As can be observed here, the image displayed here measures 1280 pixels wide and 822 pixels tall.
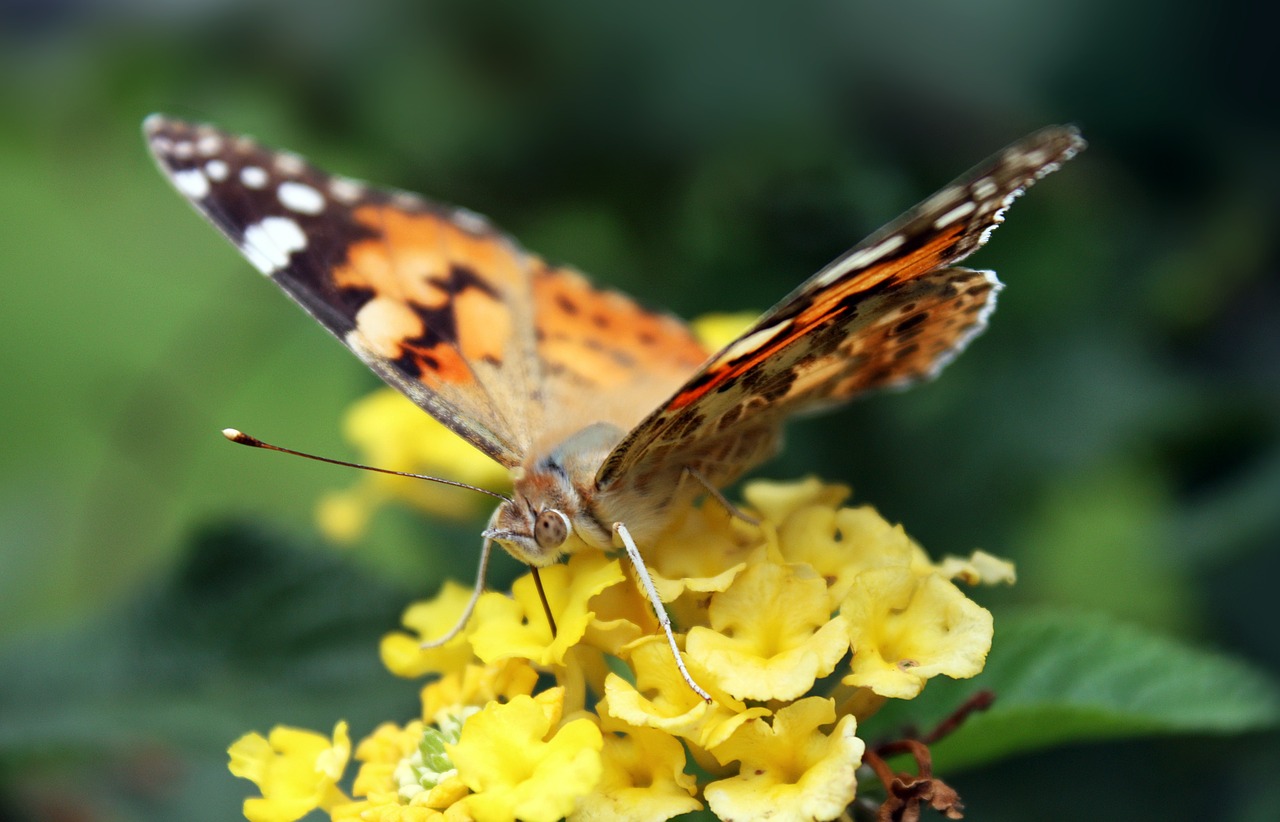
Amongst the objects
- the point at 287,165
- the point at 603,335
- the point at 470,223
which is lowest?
the point at 603,335

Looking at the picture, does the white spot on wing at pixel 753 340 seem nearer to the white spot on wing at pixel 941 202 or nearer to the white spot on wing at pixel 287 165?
the white spot on wing at pixel 941 202

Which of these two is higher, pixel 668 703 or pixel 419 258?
pixel 419 258

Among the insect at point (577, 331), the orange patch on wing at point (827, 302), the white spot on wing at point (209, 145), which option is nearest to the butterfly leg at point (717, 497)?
the insect at point (577, 331)

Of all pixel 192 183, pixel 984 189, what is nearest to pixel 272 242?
pixel 192 183

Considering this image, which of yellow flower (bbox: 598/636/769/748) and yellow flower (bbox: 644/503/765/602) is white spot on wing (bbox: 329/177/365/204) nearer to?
yellow flower (bbox: 644/503/765/602)

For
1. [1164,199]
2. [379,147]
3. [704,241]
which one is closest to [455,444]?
[704,241]

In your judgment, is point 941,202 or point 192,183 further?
point 192,183

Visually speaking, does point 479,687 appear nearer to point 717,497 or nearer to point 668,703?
point 668,703
